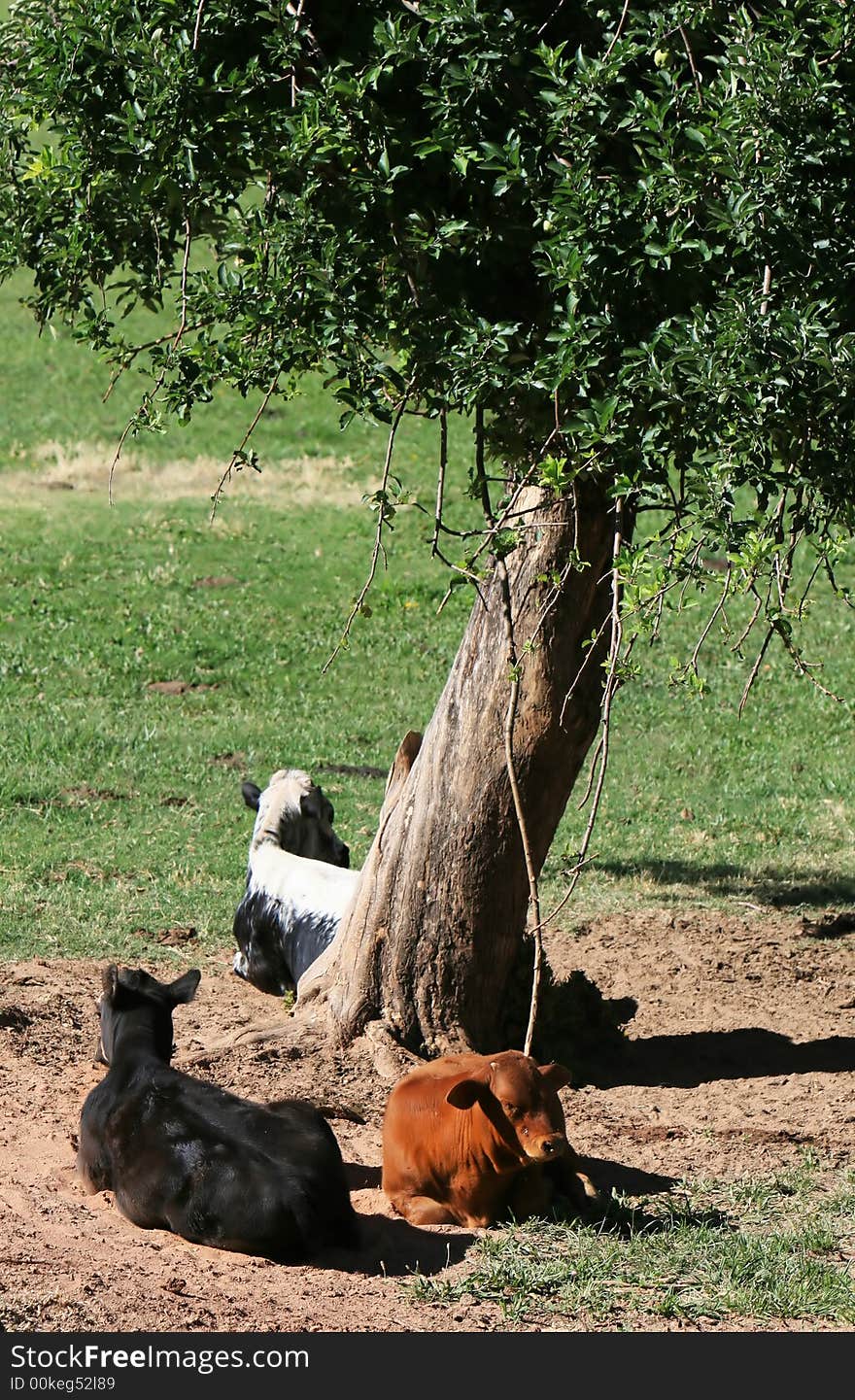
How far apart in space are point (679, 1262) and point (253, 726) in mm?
7734

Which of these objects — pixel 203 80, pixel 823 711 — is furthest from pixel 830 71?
pixel 823 711

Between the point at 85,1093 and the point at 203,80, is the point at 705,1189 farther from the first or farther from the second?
the point at 203,80

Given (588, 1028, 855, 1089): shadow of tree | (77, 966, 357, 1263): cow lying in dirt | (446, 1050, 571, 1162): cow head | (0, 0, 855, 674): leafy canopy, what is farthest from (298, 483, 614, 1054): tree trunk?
(446, 1050, 571, 1162): cow head

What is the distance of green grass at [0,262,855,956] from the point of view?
933 centimetres

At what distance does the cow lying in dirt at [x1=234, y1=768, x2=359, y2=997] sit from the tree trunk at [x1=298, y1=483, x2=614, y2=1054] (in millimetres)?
672

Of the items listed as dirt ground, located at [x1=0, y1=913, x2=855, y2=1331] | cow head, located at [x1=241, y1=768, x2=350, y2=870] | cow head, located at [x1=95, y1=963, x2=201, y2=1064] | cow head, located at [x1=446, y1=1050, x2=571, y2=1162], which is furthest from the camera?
cow head, located at [x1=241, y1=768, x2=350, y2=870]

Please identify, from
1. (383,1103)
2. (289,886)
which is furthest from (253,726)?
(383,1103)

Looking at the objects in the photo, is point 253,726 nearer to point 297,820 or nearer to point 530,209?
point 297,820

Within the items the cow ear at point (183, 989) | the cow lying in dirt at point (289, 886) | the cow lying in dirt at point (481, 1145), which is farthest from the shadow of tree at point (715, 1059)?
the cow ear at point (183, 989)

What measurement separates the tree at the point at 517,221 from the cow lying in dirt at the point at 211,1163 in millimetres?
1236

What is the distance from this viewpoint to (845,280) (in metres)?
4.80

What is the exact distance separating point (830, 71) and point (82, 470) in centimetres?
1590

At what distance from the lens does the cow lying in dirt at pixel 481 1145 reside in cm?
492

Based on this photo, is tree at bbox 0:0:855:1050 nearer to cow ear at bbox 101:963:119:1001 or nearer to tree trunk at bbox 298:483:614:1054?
tree trunk at bbox 298:483:614:1054
